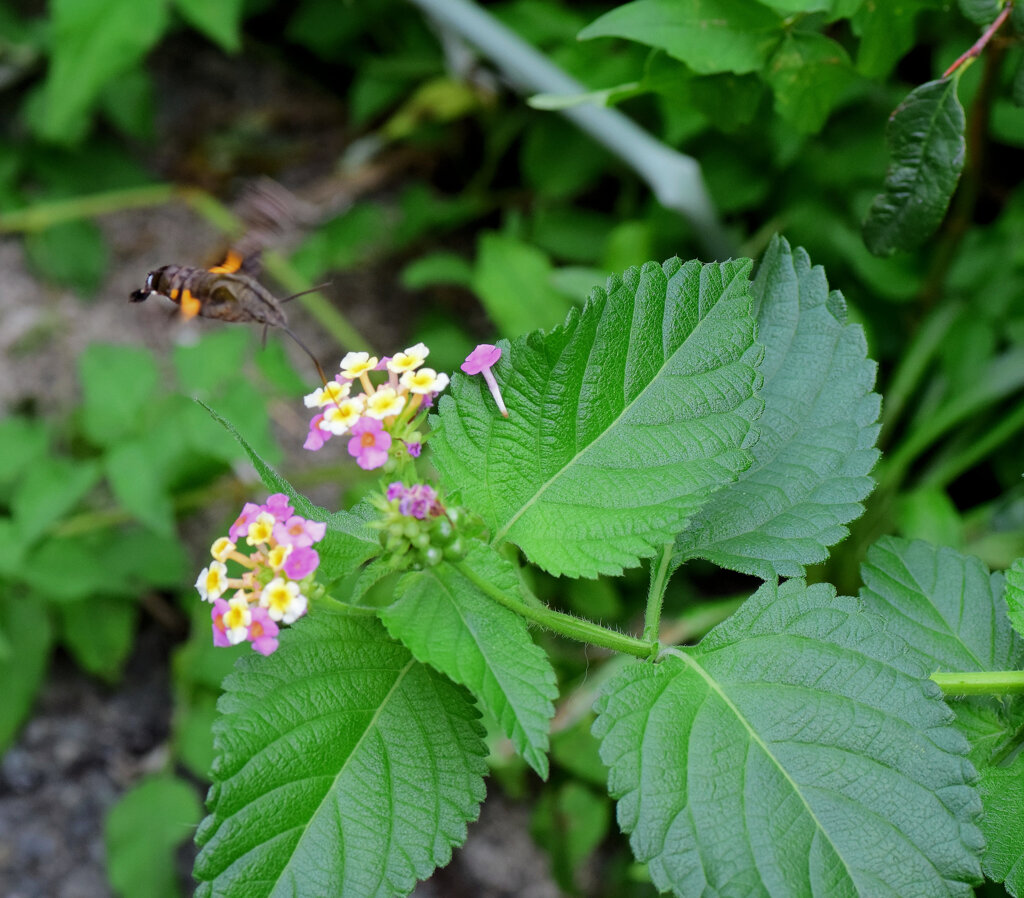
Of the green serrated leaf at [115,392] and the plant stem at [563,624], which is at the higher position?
the plant stem at [563,624]

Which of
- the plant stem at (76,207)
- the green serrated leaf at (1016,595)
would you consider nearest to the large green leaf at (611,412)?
the green serrated leaf at (1016,595)

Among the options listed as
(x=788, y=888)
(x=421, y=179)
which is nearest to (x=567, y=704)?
(x=788, y=888)

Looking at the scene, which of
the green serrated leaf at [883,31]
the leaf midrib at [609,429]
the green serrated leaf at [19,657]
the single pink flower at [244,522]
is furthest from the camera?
the green serrated leaf at [19,657]

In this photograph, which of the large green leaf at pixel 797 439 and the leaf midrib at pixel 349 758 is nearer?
the leaf midrib at pixel 349 758

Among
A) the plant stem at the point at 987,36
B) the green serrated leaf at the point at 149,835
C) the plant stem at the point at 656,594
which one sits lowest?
the green serrated leaf at the point at 149,835

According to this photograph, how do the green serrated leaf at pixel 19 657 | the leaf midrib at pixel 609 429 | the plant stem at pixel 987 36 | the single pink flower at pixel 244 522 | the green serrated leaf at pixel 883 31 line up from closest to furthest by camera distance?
1. the single pink flower at pixel 244 522
2. the leaf midrib at pixel 609 429
3. the plant stem at pixel 987 36
4. the green serrated leaf at pixel 883 31
5. the green serrated leaf at pixel 19 657

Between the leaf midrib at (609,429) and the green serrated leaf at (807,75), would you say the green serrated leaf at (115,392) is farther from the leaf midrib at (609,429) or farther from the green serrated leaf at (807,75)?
the green serrated leaf at (807,75)

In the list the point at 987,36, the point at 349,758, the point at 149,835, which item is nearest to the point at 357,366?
the point at 349,758

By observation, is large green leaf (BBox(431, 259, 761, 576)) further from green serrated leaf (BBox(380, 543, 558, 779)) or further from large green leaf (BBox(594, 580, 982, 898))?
large green leaf (BBox(594, 580, 982, 898))
